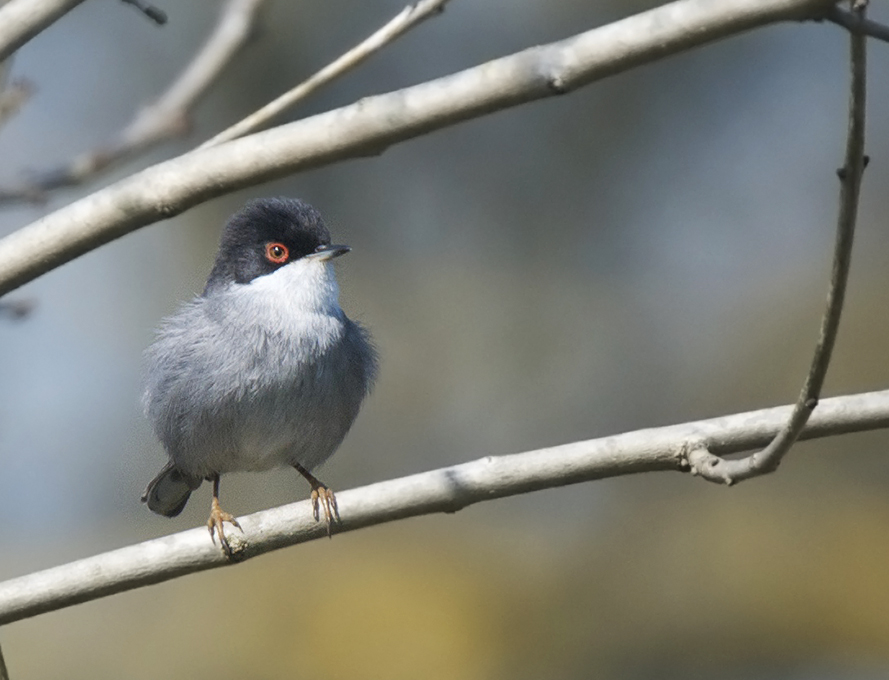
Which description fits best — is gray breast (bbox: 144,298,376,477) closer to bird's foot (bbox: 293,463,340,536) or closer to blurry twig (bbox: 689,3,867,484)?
bird's foot (bbox: 293,463,340,536)

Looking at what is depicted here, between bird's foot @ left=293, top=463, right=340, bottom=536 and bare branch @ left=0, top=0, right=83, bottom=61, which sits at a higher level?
bare branch @ left=0, top=0, right=83, bottom=61

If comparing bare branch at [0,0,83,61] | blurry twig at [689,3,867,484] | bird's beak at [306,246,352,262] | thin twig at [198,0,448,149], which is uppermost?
bird's beak at [306,246,352,262]

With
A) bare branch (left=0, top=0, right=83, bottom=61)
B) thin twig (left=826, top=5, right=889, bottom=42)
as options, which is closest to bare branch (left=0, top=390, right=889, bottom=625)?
thin twig (left=826, top=5, right=889, bottom=42)

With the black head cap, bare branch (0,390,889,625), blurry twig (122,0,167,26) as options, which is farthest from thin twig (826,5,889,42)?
the black head cap

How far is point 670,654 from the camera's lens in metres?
13.6

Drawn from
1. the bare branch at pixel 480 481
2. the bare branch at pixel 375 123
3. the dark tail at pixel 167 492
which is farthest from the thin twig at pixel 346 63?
the dark tail at pixel 167 492

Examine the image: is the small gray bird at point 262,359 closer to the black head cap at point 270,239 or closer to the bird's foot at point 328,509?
the black head cap at point 270,239

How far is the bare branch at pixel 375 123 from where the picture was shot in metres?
2.83

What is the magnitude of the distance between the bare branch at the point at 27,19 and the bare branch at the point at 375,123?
2.22 ft

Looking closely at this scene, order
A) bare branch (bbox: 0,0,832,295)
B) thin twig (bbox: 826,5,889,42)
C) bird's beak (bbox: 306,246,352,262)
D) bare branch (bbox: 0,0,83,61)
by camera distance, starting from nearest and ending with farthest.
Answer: thin twig (bbox: 826,5,889,42), bare branch (bbox: 0,0,832,295), bare branch (bbox: 0,0,83,61), bird's beak (bbox: 306,246,352,262)

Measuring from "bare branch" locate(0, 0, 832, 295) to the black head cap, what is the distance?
114 inches

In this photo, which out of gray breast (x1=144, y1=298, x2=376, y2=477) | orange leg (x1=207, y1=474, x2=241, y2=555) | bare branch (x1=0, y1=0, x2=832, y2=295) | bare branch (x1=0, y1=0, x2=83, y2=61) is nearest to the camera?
bare branch (x1=0, y1=0, x2=832, y2=295)

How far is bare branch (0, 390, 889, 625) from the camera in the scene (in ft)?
12.8

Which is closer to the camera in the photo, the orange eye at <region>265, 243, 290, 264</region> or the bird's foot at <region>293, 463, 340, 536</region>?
the bird's foot at <region>293, 463, 340, 536</region>
